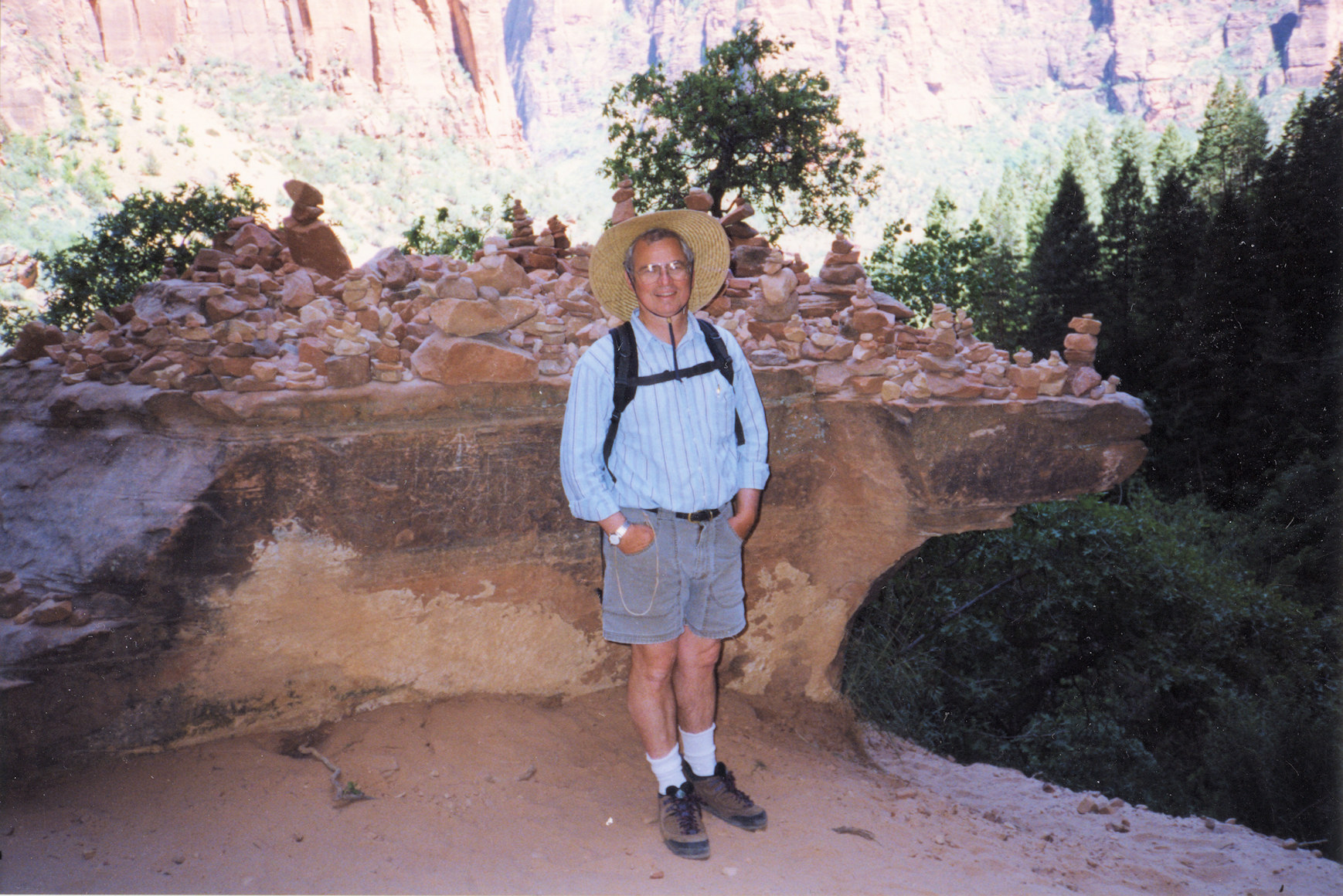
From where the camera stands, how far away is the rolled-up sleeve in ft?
8.21

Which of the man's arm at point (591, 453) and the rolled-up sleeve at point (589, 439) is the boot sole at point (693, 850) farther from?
the rolled-up sleeve at point (589, 439)

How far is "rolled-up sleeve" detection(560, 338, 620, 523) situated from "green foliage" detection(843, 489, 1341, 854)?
15.6ft

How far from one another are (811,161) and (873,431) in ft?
32.1

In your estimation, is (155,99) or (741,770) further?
(155,99)

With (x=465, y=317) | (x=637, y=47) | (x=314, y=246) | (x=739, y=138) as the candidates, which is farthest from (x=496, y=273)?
(x=637, y=47)

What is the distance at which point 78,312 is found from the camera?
33.7ft

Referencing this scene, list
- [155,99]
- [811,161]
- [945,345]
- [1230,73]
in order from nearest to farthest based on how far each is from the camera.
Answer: [945,345], [811,161], [155,99], [1230,73]

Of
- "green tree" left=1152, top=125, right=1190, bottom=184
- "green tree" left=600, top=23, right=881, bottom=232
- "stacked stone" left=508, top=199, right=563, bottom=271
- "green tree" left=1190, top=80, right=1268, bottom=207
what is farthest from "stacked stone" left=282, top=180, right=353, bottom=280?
"green tree" left=1152, top=125, right=1190, bottom=184

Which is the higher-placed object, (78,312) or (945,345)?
(78,312)

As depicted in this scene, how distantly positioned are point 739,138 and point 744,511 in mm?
10726

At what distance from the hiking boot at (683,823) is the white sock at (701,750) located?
139 mm

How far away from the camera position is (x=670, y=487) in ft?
8.52

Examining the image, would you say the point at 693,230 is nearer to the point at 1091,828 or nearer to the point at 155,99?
the point at 1091,828

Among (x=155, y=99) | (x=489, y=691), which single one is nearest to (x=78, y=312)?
(x=489, y=691)
